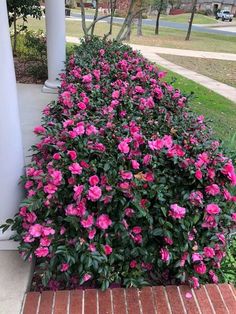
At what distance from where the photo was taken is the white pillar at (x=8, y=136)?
205 centimetres

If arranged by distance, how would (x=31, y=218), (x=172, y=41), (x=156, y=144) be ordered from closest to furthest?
1. (x=31, y=218)
2. (x=156, y=144)
3. (x=172, y=41)

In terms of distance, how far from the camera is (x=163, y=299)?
6.89ft

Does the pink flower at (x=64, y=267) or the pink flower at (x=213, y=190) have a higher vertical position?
the pink flower at (x=213, y=190)

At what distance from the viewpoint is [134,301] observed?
6.79ft

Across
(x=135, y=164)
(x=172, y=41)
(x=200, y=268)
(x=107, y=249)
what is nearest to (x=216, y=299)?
(x=200, y=268)

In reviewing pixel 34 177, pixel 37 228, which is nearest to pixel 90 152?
pixel 34 177

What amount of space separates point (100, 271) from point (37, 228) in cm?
43

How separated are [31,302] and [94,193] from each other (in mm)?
697

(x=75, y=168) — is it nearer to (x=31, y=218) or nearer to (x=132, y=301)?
(x=31, y=218)

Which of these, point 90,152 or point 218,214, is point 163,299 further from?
point 90,152

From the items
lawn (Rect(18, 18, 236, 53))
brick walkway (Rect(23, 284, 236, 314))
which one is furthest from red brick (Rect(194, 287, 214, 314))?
lawn (Rect(18, 18, 236, 53))

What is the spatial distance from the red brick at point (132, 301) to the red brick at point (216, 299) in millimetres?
445

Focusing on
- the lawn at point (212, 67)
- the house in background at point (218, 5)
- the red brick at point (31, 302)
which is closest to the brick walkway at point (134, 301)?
the red brick at point (31, 302)

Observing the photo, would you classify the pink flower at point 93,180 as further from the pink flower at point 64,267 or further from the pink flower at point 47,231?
the pink flower at point 64,267
